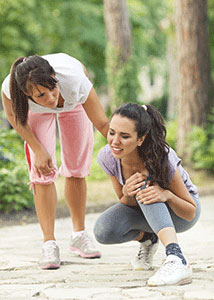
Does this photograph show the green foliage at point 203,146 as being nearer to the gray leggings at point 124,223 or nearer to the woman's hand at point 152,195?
the gray leggings at point 124,223

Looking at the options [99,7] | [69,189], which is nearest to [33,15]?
[99,7]

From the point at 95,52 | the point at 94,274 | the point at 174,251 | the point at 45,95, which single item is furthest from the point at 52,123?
the point at 95,52

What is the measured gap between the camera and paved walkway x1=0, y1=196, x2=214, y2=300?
9.57 ft

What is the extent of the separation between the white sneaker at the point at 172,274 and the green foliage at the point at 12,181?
3.40m

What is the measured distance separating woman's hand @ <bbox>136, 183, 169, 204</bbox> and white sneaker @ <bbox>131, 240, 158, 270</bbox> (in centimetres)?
50

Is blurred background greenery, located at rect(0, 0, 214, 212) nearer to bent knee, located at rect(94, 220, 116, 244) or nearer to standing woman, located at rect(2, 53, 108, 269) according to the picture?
standing woman, located at rect(2, 53, 108, 269)

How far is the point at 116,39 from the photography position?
12.3m

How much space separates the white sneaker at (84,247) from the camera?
4.17m

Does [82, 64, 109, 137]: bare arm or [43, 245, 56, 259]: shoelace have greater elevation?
[82, 64, 109, 137]: bare arm

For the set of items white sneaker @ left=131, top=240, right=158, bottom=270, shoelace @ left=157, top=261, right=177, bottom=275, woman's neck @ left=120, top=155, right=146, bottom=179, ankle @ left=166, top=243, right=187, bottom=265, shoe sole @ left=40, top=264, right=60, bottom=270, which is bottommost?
shoe sole @ left=40, top=264, right=60, bottom=270

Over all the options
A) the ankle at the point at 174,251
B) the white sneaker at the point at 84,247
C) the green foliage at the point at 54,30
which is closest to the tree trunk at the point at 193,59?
the white sneaker at the point at 84,247

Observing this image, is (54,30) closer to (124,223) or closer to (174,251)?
(124,223)

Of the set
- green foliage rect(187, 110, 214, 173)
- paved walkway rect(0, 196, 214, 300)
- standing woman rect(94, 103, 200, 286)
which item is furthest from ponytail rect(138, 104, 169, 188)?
green foliage rect(187, 110, 214, 173)

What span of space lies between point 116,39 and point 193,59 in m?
4.10
